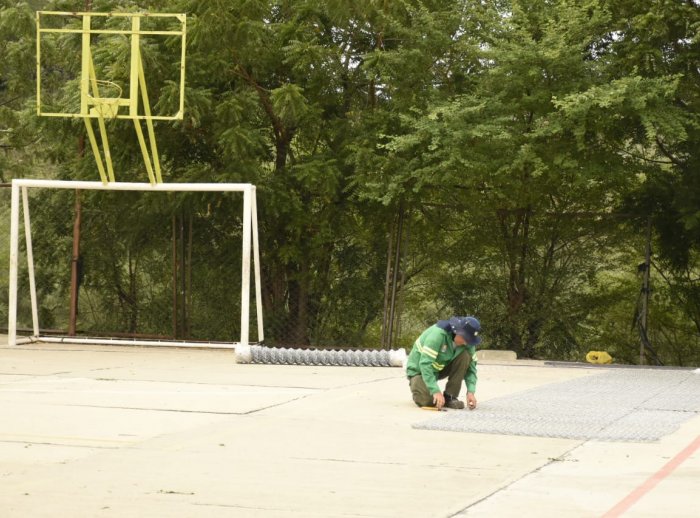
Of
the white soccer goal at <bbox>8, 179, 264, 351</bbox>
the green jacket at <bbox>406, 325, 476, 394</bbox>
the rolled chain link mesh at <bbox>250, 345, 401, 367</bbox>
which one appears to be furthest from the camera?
the white soccer goal at <bbox>8, 179, 264, 351</bbox>

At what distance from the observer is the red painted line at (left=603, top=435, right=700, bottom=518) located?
665cm

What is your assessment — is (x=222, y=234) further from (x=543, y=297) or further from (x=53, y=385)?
(x=53, y=385)

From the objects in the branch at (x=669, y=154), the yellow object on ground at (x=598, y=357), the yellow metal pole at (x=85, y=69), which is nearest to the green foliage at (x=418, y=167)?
the branch at (x=669, y=154)

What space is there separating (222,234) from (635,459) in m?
13.6

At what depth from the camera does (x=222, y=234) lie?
21.1 meters

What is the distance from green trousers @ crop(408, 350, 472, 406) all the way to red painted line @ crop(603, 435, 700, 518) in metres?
2.53

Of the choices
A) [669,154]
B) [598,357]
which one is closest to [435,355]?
[598,357]

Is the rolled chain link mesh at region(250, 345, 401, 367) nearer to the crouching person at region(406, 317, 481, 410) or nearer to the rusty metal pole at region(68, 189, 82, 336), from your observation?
the rusty metal pole at region(68, 189, 82, 336)

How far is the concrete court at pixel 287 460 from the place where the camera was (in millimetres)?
6727

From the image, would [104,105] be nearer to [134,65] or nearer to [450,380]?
[134,65]

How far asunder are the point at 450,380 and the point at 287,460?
3.39 metres

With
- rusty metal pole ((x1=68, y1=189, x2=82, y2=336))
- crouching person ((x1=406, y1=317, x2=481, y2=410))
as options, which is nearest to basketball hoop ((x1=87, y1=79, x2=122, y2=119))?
rusty metal pole ((x1=68, y1=189, x2=82, y2=336))

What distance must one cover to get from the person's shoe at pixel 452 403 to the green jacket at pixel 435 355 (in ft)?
0.69

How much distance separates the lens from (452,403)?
36.9 ft
